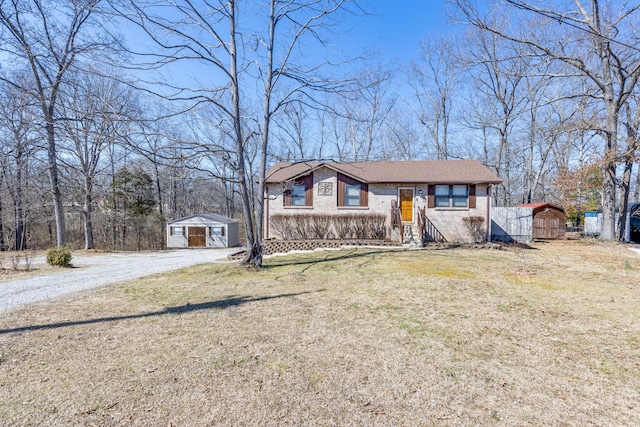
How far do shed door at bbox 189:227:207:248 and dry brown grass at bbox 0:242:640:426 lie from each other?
17041 mm

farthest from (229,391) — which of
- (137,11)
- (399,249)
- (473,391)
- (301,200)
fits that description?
(301,200)

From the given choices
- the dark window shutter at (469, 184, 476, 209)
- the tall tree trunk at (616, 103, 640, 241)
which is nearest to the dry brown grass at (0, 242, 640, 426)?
the dark window shutter at (469, 184, 476, 209)

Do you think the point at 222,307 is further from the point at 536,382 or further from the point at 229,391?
the point at 536,382

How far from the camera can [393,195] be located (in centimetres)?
1459

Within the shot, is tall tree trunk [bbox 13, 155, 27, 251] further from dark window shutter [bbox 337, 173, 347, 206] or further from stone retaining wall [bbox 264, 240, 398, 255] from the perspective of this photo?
dark window shutter [bbox 337, 173, 347, 206]

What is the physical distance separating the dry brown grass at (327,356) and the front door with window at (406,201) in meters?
8.97

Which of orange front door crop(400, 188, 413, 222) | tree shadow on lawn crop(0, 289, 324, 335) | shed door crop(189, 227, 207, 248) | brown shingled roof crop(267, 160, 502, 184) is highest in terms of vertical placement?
brown shingled roof crop(267, 160, 502, 184)

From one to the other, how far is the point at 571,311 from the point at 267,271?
605cm

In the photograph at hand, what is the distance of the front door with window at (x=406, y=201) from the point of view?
1463 cm

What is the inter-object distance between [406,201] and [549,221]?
9884 mm

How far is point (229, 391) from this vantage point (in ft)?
7.99

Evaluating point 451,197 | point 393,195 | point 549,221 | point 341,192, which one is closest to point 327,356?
point 341,192

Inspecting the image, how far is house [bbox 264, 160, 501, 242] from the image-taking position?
1399 centimetres

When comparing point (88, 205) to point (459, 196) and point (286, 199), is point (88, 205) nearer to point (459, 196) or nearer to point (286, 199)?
point (286, 199)
